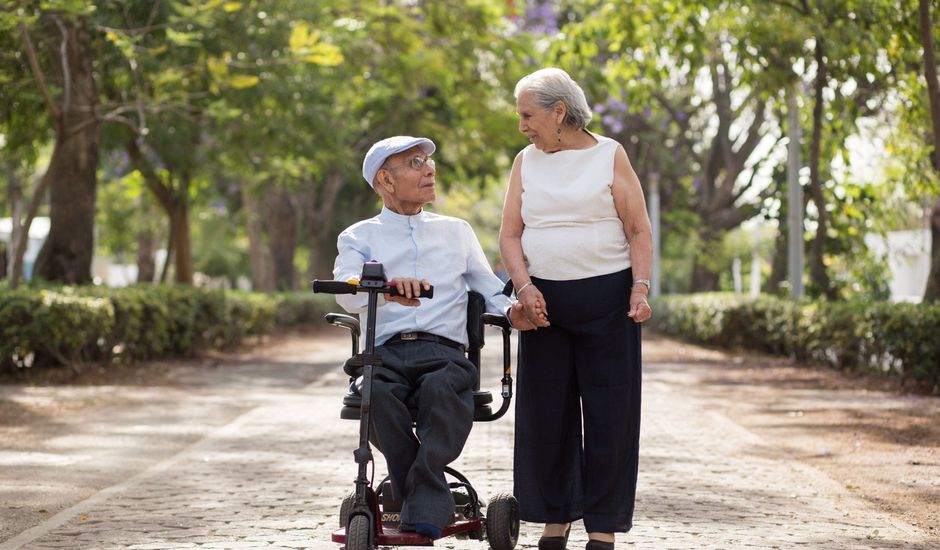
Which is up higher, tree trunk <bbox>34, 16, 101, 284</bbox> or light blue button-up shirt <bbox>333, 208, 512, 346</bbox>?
tree trunk <bbox>34, 16, 101, 284</bbox>

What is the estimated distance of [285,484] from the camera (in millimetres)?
7660

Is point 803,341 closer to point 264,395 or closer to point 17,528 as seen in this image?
point 264,395

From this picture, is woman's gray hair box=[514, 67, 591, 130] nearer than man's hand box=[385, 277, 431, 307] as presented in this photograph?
No

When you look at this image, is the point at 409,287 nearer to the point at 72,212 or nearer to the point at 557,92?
the point at 557,92

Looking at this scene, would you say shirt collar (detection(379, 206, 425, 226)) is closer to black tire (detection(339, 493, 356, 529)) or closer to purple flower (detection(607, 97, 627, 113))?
black tire (detection(339, 493, 356, 529))

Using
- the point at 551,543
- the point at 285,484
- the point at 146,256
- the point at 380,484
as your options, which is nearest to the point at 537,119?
the point at 380,484

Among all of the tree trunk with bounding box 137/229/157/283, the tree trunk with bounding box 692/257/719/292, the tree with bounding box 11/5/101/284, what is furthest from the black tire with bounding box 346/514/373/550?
the tree trunk with bounding box 137/229/157/283

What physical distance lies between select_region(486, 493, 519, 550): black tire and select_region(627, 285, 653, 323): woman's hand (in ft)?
2.91

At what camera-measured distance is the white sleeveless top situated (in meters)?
5.13

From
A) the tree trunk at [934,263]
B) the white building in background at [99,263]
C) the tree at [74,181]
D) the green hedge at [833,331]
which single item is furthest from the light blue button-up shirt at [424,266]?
the white building in background at [99,263]

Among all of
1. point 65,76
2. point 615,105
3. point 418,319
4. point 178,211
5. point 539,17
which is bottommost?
point 418,319

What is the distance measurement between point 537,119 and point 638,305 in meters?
0.79

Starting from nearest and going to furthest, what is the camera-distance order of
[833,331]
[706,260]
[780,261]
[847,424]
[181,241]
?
[847,424] → [833,331] → [181,241] → [780,261] → [706,260]

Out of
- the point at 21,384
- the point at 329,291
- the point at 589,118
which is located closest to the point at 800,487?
the point at 589,118
